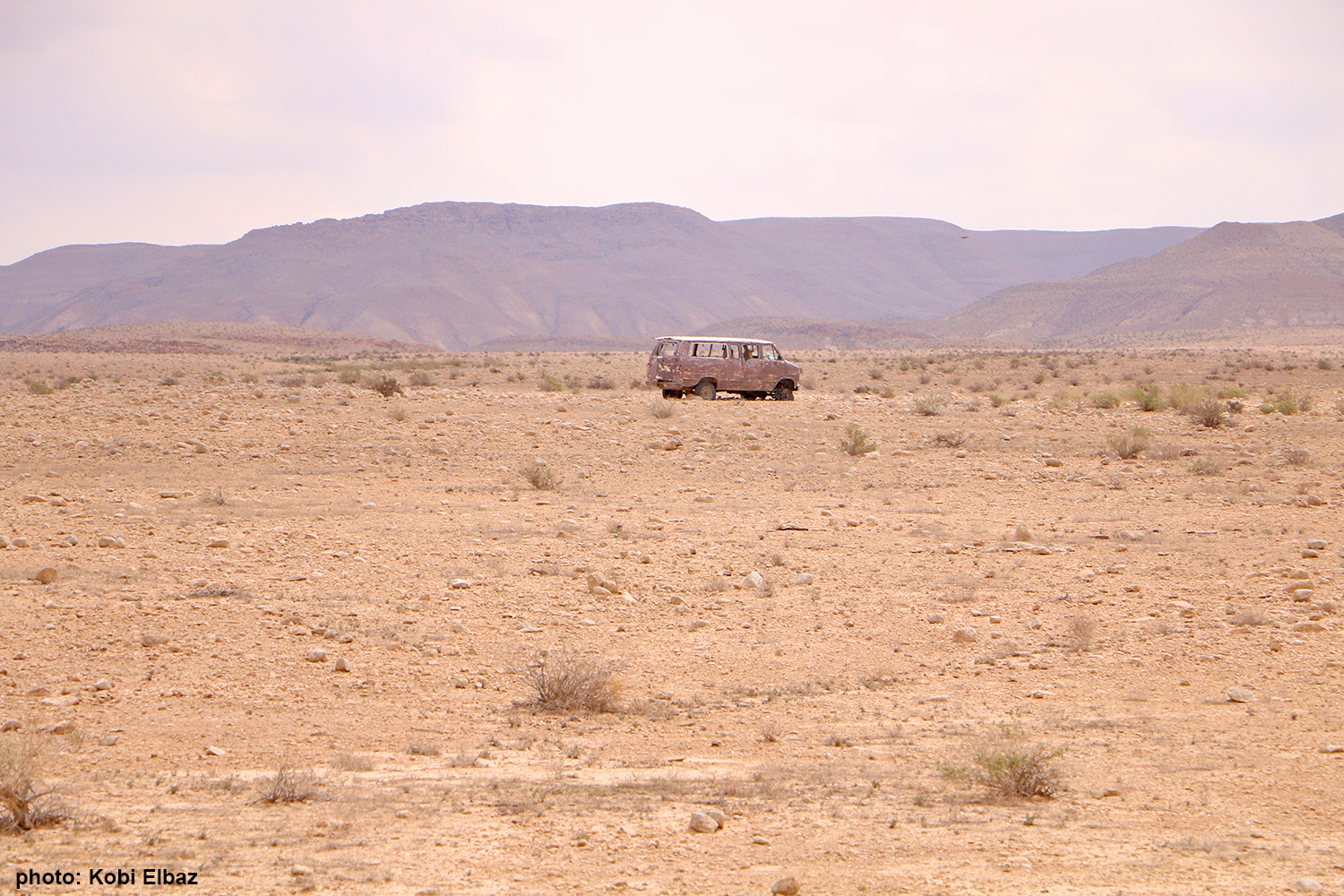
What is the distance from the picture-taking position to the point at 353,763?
6020 millimetres

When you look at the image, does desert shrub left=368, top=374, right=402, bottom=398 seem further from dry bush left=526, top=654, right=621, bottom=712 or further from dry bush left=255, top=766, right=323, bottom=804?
dry bush left=255, top=766, right=323, bottom=804

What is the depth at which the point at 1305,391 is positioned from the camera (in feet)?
103

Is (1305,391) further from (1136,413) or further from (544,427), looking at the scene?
(544,427)

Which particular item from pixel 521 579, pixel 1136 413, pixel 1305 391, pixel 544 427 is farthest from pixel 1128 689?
pixel 1305 391

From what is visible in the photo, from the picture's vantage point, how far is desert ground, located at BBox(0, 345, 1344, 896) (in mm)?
4953

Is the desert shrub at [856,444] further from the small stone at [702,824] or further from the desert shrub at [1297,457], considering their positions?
the small stone at [702,824]

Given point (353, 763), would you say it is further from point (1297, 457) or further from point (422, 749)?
point (1297, 457)

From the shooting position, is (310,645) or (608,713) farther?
(310,645)

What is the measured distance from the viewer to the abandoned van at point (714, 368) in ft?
91.0

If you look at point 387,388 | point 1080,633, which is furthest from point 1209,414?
point 387,388

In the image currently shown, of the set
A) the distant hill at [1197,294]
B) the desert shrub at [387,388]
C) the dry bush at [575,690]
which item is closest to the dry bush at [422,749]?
the dry bush at [575,690]

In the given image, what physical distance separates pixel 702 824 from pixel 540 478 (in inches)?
413

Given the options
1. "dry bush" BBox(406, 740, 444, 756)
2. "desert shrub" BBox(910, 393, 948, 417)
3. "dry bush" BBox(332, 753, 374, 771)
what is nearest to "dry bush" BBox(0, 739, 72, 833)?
"dry bush" BBox(332, 753, 374, 771)

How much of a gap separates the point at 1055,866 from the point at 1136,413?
74.9ft
